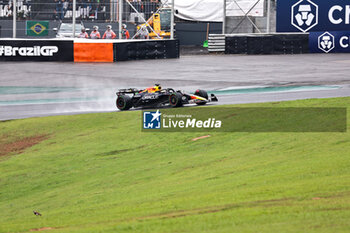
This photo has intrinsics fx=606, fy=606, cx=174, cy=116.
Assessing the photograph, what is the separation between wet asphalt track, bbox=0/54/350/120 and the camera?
2217 cm

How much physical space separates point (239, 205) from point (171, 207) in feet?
3.47

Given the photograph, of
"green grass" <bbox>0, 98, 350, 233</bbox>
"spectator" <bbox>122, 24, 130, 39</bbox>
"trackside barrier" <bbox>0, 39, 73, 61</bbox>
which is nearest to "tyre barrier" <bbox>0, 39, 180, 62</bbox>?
"trackside barrier" <bbox>0, 39, 73, 61</bbox>

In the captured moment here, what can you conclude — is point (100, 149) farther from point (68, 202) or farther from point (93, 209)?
point (93, 209)

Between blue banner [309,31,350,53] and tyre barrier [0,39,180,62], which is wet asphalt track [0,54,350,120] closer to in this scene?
tyre barrier [0,39,180,62]

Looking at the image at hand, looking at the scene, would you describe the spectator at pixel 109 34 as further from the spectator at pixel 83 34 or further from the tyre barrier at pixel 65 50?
the tyre barrier at pixel 65 50

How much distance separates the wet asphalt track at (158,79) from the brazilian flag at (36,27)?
2375mm

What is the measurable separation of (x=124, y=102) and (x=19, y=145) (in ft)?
13.3

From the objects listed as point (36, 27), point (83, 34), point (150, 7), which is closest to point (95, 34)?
point (83, 34)

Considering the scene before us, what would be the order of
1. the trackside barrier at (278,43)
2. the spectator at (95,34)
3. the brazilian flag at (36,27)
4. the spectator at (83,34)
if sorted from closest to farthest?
1. the brazilian flag at (36,27)
2. the spectator at (83,34)
3. the spectator at (95,34)
4. the trackside barrier at (278,43)

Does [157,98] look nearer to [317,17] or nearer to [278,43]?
[278,43]

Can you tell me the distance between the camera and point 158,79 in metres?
28.3

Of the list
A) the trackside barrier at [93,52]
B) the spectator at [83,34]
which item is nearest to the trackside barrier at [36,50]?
the trackside barrier at [93,52]

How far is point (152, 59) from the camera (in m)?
36.9

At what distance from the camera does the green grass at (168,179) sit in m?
7.97
